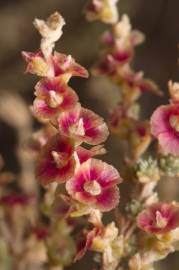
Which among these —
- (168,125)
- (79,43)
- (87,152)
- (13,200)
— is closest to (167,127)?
(168,125)

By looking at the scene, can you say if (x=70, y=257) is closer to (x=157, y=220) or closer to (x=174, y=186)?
(x=157, y=220)

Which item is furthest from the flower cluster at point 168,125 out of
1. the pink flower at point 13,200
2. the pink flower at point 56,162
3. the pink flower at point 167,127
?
the pink flower at point 13,200

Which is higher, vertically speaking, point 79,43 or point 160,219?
point 160,219

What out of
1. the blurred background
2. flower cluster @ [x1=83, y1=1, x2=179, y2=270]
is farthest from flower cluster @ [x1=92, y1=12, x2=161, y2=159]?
the blurred background

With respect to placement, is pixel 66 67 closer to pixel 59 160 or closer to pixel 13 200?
pixel 59 160

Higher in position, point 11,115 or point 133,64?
point 11,115

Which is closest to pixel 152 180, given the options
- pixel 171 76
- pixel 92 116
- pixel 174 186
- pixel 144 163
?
pixel 144 163
